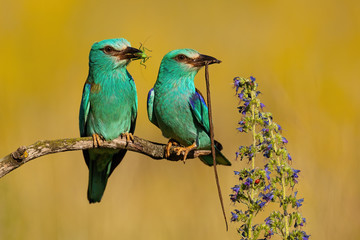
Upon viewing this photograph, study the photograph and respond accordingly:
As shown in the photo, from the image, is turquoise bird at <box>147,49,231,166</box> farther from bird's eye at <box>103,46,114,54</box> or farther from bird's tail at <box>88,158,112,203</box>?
bird's tail at <box>88,158,112,203</box>

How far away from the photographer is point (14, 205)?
539cm

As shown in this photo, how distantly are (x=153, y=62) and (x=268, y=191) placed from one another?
25.8ft

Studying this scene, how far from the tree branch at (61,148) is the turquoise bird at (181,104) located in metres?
0.35

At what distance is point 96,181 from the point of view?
564 cm

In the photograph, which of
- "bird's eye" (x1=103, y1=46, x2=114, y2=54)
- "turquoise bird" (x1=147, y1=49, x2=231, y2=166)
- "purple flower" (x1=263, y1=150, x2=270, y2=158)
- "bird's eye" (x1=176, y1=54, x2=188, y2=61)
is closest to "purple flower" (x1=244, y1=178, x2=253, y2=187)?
"purple flower" (x1=263, y1=150, x2=270, y2=158)

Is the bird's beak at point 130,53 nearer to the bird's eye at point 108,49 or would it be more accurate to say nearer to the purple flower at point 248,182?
the bird's eye at point 108,49

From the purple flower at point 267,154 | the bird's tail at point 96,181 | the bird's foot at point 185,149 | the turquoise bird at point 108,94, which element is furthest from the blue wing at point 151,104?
the purple flower at point 267,154

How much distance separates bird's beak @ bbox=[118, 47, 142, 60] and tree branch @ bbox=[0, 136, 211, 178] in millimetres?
722

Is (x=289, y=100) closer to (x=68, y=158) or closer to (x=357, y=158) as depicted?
(x=357, y=158)

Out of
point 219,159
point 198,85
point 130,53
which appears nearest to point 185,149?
point 219,159

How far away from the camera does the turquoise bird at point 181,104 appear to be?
482 cm

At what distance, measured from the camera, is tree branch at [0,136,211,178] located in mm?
3393

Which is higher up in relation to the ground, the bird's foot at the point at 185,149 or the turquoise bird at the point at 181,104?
the turquoise bird at the point at 181,104

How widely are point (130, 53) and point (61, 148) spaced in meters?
1.42
